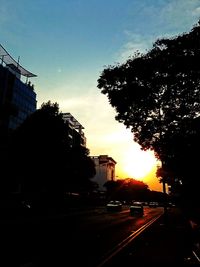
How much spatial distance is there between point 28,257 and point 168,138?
14897 mm

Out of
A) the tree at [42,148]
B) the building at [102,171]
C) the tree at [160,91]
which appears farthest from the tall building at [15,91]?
the building at [102,171]

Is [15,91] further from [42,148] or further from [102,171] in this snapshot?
[102,171]

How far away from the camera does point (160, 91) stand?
22547mm

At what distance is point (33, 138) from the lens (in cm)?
4172

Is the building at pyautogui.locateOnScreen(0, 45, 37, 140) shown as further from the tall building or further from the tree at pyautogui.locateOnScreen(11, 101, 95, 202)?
the tree at pyautogui.locateOnScreen(11, 101, 95, 202)

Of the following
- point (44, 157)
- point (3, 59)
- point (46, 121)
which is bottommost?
point (44, 157)

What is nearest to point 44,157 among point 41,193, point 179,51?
point 41,193

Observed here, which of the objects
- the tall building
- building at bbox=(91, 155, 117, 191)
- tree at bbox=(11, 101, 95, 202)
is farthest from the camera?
building at bbox=(91, 155, 117, 191)

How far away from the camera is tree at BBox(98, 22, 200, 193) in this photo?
63.8ft

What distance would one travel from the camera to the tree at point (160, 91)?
63.8 feet

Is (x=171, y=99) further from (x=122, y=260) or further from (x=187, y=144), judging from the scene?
(x=122, y=260)

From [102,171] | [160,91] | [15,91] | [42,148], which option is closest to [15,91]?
[15,91]

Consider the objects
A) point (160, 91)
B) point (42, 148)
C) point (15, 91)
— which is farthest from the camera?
point (15, 91)

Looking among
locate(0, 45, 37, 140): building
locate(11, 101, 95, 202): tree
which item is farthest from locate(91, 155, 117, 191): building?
locate(11, 101, 95, 202): tree
